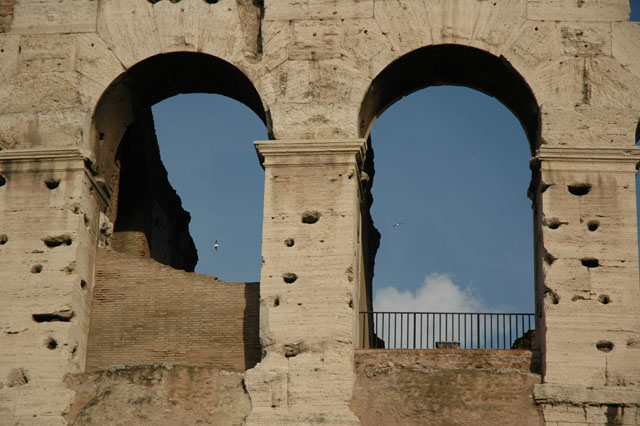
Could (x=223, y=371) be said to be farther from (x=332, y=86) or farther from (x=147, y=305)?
(x=332, y=86)

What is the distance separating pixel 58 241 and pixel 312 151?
3178 millimetres

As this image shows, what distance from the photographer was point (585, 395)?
47.4 ft

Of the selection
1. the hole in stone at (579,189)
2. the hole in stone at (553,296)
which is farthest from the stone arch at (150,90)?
the hole in stone at (553,296)

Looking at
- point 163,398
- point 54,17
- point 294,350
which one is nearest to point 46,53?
point 54,17

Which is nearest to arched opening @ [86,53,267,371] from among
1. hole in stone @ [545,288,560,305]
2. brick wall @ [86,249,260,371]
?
brick wall @ [86,249,260,371]

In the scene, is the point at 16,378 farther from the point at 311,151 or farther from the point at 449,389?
the point at 449,389

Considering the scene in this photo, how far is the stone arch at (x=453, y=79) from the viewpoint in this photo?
16078 millimetres

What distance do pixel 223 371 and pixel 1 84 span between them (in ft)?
15.3

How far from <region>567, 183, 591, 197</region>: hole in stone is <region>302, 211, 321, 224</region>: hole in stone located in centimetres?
293

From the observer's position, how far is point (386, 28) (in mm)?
16188

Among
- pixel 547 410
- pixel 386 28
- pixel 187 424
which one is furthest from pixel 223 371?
pixel 386 28

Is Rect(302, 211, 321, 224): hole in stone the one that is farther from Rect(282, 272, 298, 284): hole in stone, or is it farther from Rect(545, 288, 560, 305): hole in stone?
Rect(545, 288, 560, 305): hole in stone

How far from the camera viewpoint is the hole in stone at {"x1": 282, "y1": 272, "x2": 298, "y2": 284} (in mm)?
15258

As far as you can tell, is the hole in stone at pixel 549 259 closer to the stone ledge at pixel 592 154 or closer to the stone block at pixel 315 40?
the stone ledge at pixel 592 154
